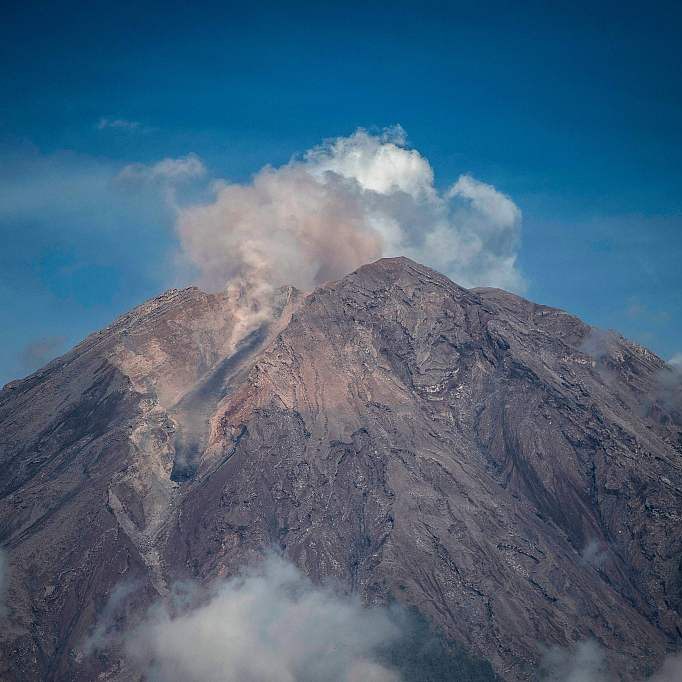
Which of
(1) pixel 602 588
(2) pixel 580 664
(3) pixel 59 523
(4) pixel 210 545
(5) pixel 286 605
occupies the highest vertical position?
(3) pixel 59 523

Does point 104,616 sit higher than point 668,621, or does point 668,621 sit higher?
point 104,616

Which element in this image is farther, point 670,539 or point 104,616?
point 670,539

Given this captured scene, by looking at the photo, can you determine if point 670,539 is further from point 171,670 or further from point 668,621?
point 171,670

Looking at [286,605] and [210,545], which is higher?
[210,545]

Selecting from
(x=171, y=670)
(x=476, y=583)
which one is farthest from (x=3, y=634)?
(x=476, y=583)

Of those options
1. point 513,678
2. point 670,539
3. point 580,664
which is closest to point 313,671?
point 513,678

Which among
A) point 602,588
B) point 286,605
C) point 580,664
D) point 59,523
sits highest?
point 59,523

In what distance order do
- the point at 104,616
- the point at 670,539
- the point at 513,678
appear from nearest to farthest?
the point at 513,678
the point at 104,616
the point at 670,539

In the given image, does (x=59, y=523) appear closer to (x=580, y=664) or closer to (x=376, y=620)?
(x=376, y=620)

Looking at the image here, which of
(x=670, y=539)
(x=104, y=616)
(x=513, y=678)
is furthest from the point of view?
(x=670, y=539)
